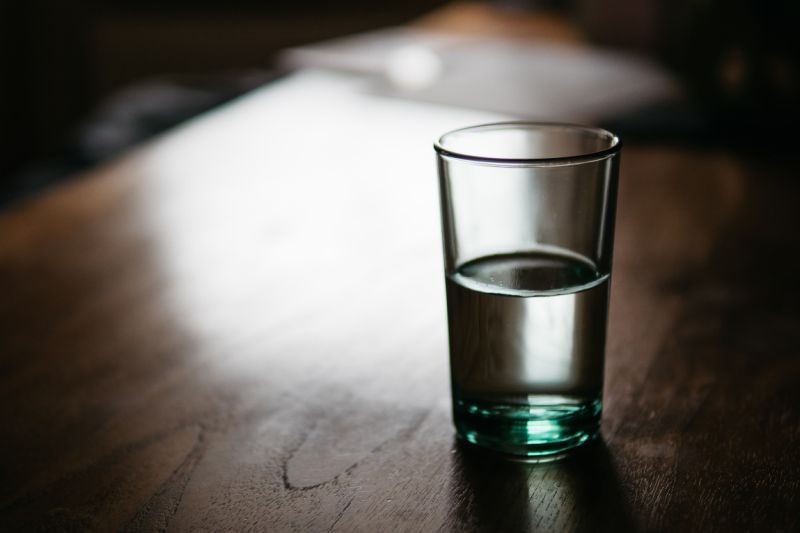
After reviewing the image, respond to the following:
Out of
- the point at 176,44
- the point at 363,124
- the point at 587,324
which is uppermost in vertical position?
the point at 587,324

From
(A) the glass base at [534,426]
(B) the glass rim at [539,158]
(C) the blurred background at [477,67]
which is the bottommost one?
(C) the blurred background at [477,67]

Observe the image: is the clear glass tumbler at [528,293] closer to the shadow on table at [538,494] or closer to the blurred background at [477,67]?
the shadow on table at [538,494]

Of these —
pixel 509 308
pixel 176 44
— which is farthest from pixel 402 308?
pixel 176 44

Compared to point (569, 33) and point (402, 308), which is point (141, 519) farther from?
point (569, 33)

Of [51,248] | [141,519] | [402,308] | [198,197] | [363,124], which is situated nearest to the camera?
[141,519]

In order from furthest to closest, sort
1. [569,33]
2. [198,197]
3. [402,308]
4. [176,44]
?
1. [176,44]
2. [569,33]
3. [198,197]
4. [402,308]

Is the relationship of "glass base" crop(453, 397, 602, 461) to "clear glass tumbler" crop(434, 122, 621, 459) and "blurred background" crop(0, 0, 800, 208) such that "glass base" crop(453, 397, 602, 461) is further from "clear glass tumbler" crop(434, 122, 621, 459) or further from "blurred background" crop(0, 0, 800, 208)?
"blurred background" crop(0, 0, 800, 208)

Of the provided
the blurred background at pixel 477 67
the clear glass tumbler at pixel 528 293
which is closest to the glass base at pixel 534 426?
the clear glass tumbler at pixel 528 293

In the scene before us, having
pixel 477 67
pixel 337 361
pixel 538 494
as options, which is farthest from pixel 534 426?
pixel 477 67
